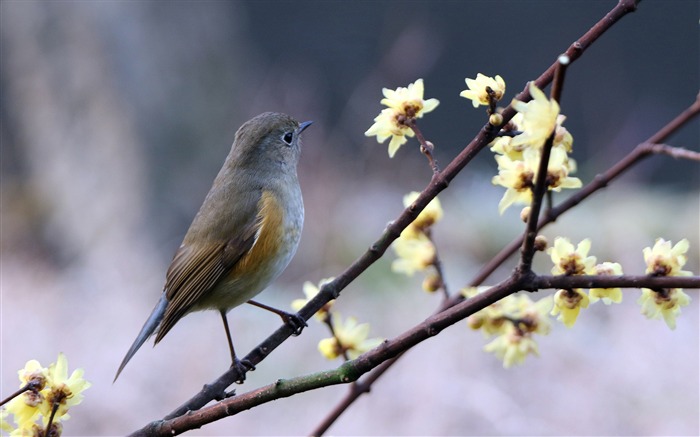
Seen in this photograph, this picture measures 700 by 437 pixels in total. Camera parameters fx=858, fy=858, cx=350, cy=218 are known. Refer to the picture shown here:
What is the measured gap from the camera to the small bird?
6.56 feet

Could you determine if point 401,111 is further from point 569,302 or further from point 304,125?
point 304,125

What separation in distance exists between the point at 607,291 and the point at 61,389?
651mm

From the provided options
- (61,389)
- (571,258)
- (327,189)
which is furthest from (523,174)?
(327,189)

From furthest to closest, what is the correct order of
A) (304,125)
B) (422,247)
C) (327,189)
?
(327,189)
(304,125)
(422,247)

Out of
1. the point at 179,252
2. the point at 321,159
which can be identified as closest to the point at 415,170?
the point at 321,159

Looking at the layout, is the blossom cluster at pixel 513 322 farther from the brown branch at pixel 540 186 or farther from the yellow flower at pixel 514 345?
the brown branch at pixel 540 186

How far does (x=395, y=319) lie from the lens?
5.71 m

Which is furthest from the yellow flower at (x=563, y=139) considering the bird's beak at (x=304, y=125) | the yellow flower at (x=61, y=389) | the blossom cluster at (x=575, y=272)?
the bird's beak at (x=304, y=125)

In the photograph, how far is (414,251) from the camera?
57.1 inches

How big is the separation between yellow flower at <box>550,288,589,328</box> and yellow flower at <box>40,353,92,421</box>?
0.57 metres

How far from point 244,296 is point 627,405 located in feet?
10.7

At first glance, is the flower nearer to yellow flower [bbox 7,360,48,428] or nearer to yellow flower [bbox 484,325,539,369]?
yellow flower [bbox 484,325,539,369]

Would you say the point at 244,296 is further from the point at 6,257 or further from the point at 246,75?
the point at 246,75

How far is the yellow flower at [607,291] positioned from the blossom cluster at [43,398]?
2.00ft
